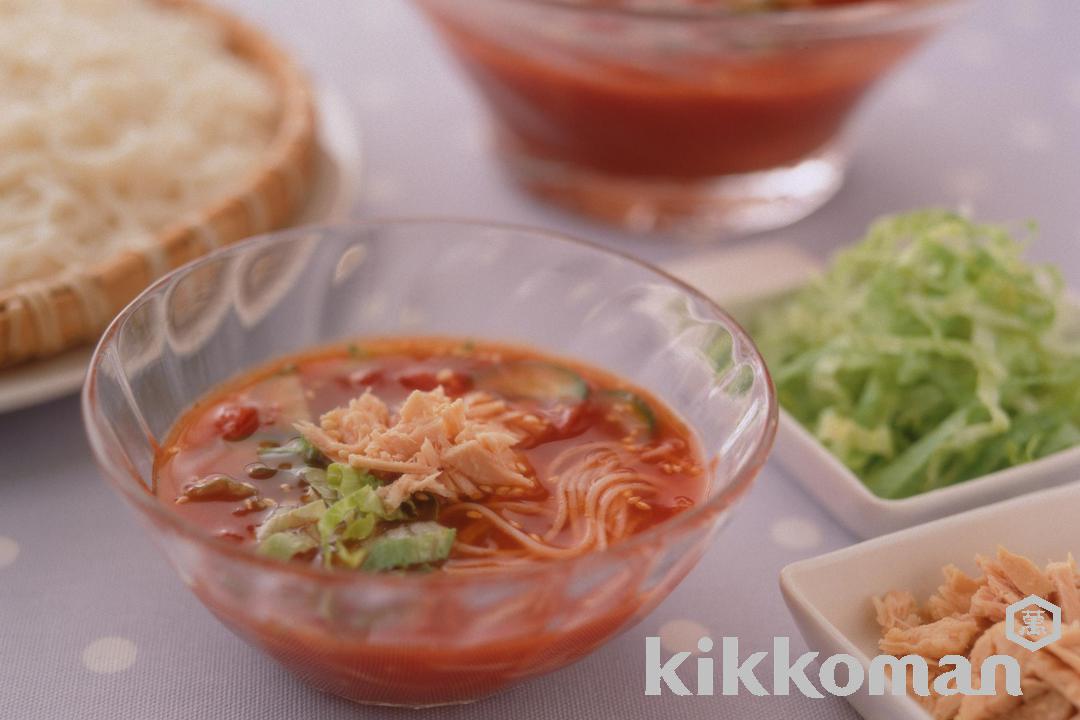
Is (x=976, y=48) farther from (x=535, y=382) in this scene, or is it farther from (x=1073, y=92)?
(x=535, y=382)

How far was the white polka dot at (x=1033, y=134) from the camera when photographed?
3.48m

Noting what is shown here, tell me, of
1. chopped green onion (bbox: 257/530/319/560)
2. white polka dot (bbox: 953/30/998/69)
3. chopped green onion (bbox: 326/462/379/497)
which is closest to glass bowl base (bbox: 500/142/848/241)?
white polka dot (bbox: 953/30/998/69)

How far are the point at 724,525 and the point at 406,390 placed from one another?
0.65m

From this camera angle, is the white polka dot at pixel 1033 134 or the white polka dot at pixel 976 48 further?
the white polka dot at pixel 976 48

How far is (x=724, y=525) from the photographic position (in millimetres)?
1611

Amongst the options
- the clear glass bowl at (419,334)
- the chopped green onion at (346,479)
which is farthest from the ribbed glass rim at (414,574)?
the chopped green onion at (346,479)

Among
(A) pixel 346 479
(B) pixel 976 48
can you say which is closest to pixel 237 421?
(A) pixel 346 479

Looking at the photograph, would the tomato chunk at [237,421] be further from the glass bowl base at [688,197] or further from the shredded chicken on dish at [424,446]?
the glass bowl base at [688,197]

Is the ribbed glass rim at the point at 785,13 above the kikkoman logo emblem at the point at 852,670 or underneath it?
above

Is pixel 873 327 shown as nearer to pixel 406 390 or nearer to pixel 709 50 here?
pixel 709 50

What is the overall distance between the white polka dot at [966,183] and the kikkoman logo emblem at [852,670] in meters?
1.78

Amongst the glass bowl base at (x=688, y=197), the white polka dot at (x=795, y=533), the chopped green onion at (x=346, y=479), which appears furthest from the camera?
the glass bowl base at (x=688, y=197)

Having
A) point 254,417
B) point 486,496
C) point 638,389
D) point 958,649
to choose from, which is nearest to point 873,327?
point 638,389

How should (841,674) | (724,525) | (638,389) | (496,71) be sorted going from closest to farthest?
(724,525), (841,674), (638,389), (496,71)
